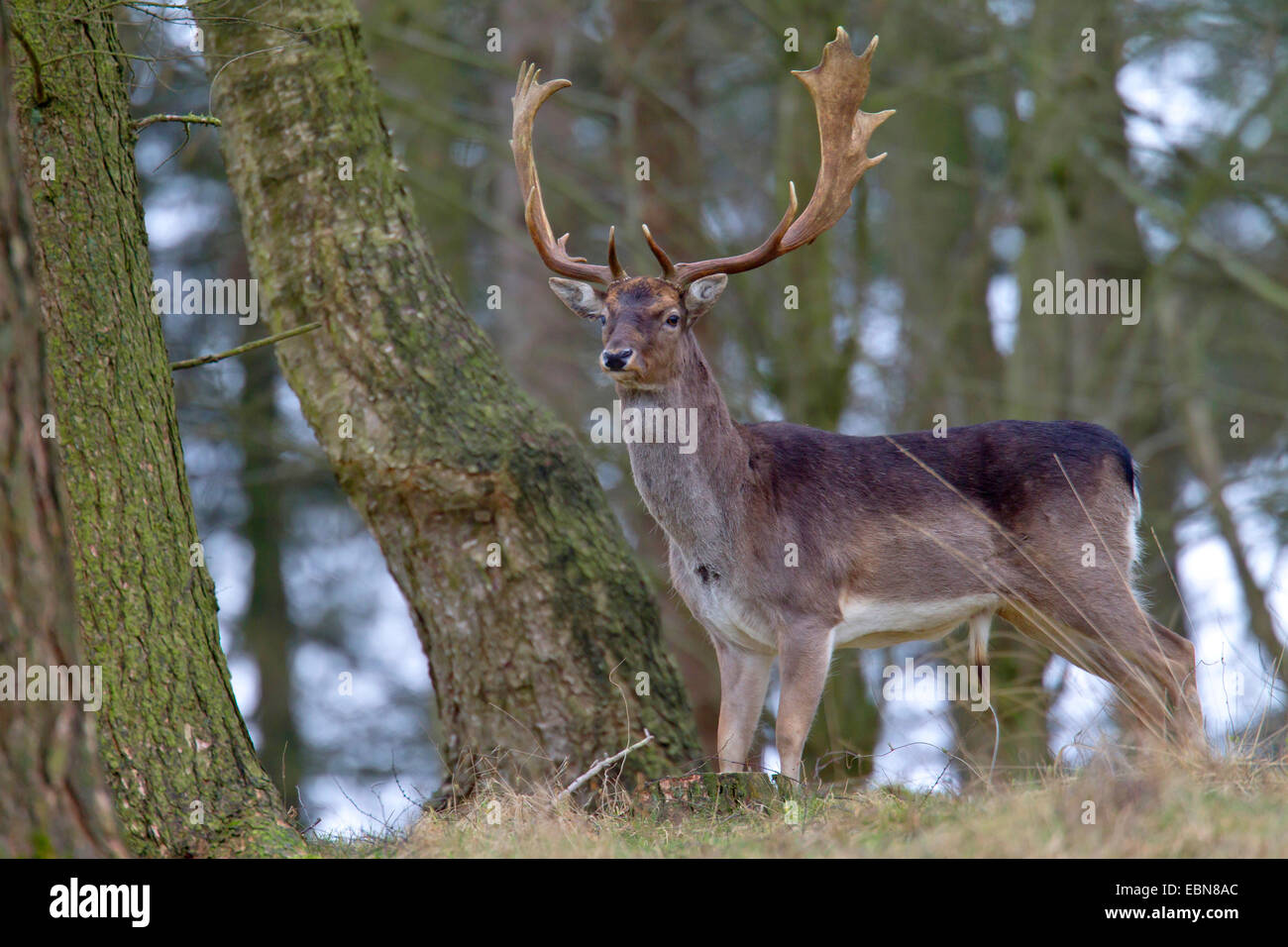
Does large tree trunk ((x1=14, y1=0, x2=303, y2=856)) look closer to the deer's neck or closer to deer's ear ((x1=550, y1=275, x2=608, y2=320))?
deer's ear ((x1=550, y1=275, x2=608, y2=320))

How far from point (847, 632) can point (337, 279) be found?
3.13 meters

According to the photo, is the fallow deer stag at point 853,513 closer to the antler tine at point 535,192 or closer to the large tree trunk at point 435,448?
the antler tine at point 535,192

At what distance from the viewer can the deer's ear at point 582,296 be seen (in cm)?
707

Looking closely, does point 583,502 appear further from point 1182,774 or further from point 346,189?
point 1182,774

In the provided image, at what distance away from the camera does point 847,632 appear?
22.5ft

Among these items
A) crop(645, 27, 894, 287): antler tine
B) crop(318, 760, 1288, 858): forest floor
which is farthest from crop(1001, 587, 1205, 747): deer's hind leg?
crop(645, 27, 894, 287): antler tine

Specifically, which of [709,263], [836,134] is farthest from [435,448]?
[836,134]

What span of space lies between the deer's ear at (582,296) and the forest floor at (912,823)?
2.48 m

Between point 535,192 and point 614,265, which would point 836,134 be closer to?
point 614,265

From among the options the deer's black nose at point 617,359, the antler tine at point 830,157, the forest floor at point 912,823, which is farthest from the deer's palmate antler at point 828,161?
the forest floor at point 912,823

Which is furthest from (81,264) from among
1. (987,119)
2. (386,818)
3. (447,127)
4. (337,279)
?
(987,119)

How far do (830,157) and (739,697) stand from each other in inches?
108

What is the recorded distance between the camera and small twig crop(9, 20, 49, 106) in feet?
17.4

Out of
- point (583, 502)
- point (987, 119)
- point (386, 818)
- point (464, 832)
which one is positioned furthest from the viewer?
point (987, 119)
